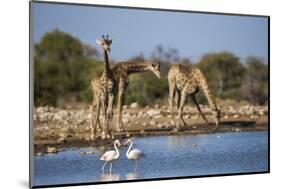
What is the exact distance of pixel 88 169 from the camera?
173 inches

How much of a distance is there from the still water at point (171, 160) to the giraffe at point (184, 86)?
8.3 inches

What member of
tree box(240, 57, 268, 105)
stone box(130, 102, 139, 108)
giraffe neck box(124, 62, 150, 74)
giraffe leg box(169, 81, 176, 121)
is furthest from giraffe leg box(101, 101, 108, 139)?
tree box(240, 57, 268, 105)

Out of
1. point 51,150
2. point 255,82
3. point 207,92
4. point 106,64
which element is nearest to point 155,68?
point 106,64

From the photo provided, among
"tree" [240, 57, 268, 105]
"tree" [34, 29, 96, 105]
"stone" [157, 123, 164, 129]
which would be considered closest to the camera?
"tree" [34, 29, 96, 105]

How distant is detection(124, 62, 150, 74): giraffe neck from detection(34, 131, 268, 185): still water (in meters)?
0.55

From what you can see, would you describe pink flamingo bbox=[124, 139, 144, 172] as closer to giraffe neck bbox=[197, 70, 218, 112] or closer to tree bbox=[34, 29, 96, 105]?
tree bbox=[34, 29, 96, 105]

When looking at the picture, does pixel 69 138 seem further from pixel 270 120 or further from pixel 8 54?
pixel 270 120

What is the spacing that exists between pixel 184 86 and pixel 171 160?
63 cm

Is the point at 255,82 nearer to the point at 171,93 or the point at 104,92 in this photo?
the point at 171,93

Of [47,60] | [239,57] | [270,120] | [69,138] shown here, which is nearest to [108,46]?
[47,60]

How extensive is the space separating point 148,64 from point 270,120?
1253 mm

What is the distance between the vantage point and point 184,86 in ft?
15.6

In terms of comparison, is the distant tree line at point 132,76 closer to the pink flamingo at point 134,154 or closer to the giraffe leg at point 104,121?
the giraffe leg at point 104,121

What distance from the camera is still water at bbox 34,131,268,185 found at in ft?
14.2
